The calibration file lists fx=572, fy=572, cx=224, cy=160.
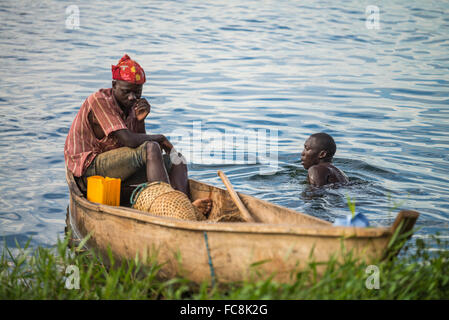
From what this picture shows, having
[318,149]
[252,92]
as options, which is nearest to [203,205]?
[318,149]

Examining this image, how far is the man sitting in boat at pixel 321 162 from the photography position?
6.42m

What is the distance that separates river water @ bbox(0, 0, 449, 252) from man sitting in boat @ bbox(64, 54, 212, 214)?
34.0 inches

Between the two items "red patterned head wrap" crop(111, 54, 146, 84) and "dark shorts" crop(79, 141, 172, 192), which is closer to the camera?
"red patterned head wrap" crop(111, 54, 146, 84)

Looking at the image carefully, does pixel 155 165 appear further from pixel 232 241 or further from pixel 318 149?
pixel 318 149

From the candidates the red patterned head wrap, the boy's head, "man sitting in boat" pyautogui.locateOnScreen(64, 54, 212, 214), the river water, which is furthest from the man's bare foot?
the boy's head

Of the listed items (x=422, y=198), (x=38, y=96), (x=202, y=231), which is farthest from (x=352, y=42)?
(x=202, y=231)

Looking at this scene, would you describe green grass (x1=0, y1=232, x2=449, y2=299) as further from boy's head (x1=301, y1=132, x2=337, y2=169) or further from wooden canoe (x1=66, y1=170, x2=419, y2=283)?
boy's head (x1=301, y1=132, x2=337, y2=169)

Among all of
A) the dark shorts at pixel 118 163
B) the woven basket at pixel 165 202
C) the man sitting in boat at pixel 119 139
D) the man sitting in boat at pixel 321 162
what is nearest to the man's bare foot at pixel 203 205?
the man sitting in boat at pixel 119 139

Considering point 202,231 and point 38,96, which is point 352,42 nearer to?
point 38,96

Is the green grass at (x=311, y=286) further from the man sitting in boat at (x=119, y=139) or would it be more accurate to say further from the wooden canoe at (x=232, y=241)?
the man sitting in boat at (x=119, y=139)

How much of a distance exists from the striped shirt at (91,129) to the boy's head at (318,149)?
7.19ft

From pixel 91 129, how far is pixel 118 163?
0.41 meters

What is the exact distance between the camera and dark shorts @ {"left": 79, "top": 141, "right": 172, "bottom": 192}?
5.14 meters

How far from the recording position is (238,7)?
79.7ft
